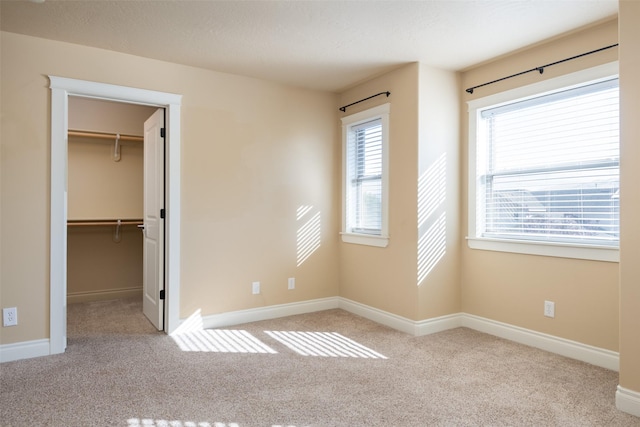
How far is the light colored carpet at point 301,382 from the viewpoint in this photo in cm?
225

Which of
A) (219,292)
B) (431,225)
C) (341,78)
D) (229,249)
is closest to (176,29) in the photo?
(341,78)

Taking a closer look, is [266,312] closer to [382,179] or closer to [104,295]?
[382,179]

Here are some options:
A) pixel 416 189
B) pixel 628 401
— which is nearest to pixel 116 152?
pixel 416 189

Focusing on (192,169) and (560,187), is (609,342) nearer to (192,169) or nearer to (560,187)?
(560,187)

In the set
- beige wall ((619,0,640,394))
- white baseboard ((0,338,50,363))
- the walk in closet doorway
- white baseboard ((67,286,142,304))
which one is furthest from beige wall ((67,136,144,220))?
beige wall ((619,0,640,394))

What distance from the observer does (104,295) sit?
5051mm

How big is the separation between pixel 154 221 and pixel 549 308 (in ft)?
11.6

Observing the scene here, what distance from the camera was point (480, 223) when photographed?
12.7ft

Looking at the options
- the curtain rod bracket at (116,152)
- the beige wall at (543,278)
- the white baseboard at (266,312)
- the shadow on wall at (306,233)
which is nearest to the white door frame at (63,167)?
the white baseboard at (266,312)

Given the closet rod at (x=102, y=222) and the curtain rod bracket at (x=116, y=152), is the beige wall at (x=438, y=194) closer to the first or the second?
the closet rod at (x=102, y=222)

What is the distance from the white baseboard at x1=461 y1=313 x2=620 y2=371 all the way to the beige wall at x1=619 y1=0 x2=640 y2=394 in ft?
2.34

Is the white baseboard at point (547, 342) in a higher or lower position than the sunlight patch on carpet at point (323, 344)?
higher

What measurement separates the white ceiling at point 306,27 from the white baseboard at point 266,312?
2.36 m

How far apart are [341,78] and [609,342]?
3.19 m
